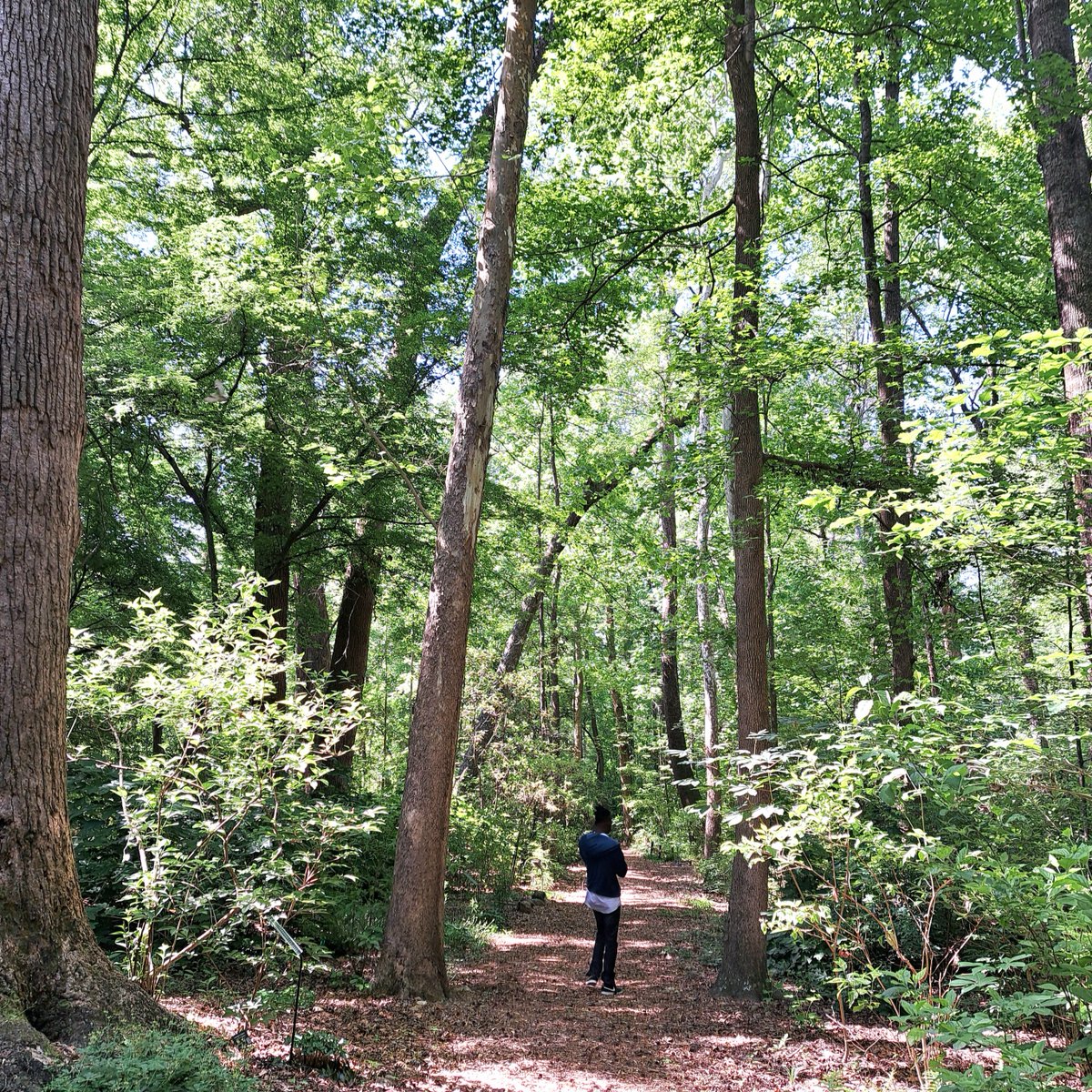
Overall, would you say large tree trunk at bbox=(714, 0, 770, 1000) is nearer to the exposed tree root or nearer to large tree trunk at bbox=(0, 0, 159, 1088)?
the exposed tree root

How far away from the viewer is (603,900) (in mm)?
7863

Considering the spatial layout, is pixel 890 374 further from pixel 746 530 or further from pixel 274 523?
pixel 274 523

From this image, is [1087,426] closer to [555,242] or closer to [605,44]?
[555,242]

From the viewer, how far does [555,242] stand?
8.99 m

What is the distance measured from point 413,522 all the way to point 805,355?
19.5 feet

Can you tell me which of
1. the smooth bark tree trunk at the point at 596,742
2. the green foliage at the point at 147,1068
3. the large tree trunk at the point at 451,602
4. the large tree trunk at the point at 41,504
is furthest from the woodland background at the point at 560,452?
the smooth bark tree trunk at the point at 596,742

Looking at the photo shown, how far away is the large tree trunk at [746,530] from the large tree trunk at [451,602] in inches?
91.7

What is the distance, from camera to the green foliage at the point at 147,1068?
2648 mm

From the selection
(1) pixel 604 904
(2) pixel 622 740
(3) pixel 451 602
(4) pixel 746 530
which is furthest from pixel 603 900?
(2) pixel 622 740

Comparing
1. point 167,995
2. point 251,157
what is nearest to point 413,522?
point 251,157

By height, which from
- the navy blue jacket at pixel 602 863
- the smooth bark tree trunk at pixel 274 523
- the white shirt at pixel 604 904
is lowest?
the white shirt at pixel 604 904

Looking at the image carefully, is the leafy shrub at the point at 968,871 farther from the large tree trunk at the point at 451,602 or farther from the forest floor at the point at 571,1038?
the large tree trunk at the point at 451,602

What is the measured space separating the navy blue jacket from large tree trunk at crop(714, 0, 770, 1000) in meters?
1.19

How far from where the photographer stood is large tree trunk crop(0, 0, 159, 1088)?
10.3ft
